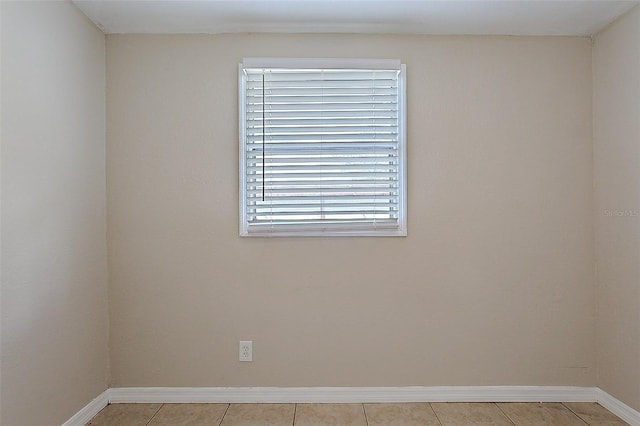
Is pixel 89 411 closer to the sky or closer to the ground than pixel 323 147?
closer to the ground

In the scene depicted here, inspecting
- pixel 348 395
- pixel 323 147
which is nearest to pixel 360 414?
pixel 348 395

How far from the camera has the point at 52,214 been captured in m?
2.48

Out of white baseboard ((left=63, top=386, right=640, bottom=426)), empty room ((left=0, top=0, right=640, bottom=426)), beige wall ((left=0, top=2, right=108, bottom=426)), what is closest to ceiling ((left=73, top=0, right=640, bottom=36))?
empty room ((left=0, top=0, right=640, bottom=426))

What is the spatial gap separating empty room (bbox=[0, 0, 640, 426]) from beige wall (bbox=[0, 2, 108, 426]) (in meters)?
0.11

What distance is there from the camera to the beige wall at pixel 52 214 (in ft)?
7.09

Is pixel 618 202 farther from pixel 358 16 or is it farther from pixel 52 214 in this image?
pixel 52 214

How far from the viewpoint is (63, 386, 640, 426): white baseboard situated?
10.0ft

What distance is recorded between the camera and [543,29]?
9.93 ft

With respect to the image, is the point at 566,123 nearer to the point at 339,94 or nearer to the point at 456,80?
the point at 456,80

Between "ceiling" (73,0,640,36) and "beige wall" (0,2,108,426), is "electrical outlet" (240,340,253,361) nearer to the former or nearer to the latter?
"beige wall" (0,2,108,426)

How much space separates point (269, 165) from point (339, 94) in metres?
0.65

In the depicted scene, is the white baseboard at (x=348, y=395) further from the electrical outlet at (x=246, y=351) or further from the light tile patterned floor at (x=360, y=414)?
the electrical outlet at (x=246, y=351)

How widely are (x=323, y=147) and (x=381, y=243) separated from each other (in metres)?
0.73

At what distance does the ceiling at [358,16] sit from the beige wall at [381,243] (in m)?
0.09
